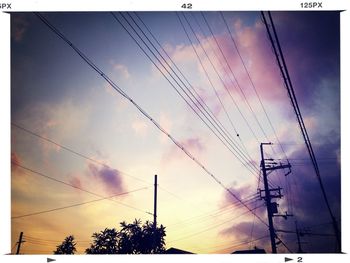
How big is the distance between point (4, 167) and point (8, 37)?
7.28 feet

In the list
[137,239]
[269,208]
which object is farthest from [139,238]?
[269,208]

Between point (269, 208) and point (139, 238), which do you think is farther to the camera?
point (139, 238)
